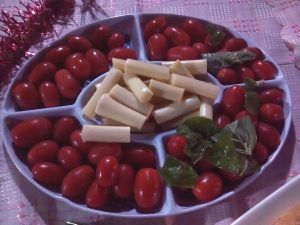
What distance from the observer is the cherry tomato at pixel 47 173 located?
954 millimetres

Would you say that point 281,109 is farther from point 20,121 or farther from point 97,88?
point 20,121

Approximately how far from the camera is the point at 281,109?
42.5 inches

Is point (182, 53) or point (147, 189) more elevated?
point (182, 53)

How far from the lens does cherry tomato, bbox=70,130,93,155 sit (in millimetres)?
1010

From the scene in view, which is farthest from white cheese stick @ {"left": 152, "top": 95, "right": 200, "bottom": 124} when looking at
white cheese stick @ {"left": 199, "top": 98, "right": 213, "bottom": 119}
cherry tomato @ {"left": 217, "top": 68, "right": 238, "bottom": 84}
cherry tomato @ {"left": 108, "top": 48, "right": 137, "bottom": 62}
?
cherry tomato @ {"left": 108, "top": 48, "right": 137, "bottom": 62}

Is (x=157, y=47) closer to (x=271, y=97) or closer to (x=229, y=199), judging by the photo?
(x=271, y=97)

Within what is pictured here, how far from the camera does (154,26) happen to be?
126 centimetres

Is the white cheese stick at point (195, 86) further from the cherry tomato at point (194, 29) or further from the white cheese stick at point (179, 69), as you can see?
the cherry tomato at point (194, 29)

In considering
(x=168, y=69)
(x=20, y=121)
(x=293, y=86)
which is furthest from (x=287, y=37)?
(x=20, y=121)

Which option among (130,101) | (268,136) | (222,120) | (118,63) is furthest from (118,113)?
Answer: (268,136)

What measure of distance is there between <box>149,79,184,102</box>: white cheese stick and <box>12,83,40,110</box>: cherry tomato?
297mm

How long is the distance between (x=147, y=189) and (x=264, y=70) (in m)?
0.48

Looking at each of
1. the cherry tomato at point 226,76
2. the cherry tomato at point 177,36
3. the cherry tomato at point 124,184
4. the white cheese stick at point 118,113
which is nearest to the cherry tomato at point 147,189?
the cherry tomato at point 124,184

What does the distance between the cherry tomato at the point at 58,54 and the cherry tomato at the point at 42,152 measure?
267 mm
